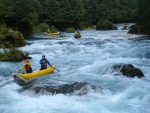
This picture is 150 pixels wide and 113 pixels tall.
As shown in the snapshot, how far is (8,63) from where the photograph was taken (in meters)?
18.2

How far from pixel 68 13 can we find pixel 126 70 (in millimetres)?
44955

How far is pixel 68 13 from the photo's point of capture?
2279 inches

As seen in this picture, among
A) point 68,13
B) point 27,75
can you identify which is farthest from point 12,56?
point 68,13

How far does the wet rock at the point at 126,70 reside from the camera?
45.2 feet

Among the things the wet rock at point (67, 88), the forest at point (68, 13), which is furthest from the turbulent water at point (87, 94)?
the forest at point (68, 13)

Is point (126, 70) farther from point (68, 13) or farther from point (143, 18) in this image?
point (68, 13)

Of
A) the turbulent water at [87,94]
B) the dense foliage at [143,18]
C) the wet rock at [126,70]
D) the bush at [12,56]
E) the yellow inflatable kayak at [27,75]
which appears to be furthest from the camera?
the dense foliage at [143,18]

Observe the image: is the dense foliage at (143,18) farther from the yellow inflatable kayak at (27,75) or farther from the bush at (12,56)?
the yellow inflatable kayak at (27,75)

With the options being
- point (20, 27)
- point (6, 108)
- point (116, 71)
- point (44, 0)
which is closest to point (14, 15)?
point (20, 27)

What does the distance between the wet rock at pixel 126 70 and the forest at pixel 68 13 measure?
2212 cm

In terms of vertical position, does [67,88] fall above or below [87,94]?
above

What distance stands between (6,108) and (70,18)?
4881 cm

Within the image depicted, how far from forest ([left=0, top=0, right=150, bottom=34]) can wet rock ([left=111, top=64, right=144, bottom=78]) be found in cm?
2212

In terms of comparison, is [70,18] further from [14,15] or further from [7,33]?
[7,33]
